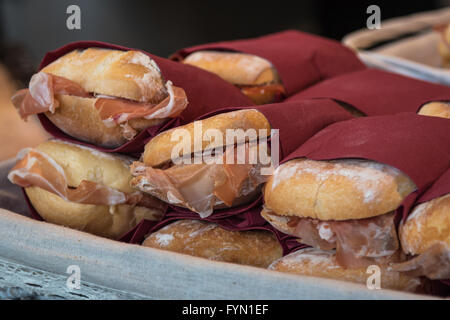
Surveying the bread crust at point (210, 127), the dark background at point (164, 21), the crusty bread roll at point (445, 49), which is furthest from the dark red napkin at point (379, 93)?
the dark background at point (164, 21)

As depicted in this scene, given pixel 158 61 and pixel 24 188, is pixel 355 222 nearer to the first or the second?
pixel 158 61

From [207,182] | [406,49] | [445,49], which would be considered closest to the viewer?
[207,182]

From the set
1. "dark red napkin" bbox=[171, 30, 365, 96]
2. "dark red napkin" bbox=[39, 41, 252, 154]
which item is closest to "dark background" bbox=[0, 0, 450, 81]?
"dark red napkin" bbox=[171, 30, 365, 96]

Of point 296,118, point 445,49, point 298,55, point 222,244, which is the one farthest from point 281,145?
point 445,49

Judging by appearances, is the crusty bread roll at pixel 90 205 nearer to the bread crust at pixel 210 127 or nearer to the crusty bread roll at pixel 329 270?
the bread crust at pixel 210 127

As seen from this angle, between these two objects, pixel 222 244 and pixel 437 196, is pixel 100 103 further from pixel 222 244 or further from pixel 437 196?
pixel 437 196

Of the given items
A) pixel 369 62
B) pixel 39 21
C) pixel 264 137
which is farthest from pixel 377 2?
pixel 264 137
